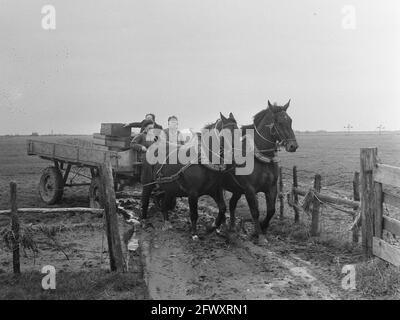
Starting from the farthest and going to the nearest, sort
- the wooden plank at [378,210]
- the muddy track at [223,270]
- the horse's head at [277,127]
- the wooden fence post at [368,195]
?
the horse's head at [277,127] → the wooden fence post at [368,195] → the wooden plank at [378,210] → the muddy track at [223,270]

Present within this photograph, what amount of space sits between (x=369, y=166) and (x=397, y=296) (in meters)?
2.03

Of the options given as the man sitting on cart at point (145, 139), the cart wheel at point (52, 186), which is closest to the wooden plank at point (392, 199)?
the man sitting on cart at point (145, 139)

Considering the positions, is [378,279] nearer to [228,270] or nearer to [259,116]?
[228,270]

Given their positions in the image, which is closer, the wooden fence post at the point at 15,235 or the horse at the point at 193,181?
the wooden fence post at the point at 15,235

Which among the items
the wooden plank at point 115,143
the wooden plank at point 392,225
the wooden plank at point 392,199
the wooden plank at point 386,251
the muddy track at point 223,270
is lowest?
the muddy track at point 223,270

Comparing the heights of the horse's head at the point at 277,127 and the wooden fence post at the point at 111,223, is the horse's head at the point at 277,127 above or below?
above

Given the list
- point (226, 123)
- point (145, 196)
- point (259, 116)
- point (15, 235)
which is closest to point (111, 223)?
point (15, 235)

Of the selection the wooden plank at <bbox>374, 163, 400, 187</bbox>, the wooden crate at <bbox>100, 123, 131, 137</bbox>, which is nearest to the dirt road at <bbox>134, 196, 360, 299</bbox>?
the wooden plank at <bbox>374, 163, 400, 187</bbox>

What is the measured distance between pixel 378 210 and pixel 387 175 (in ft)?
2.03

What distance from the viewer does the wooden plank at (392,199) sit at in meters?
6.07

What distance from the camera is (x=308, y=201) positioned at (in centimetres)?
864

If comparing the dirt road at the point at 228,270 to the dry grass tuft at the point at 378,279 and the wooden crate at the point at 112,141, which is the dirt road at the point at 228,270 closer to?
the dry grass tuft at the point at 378,279
